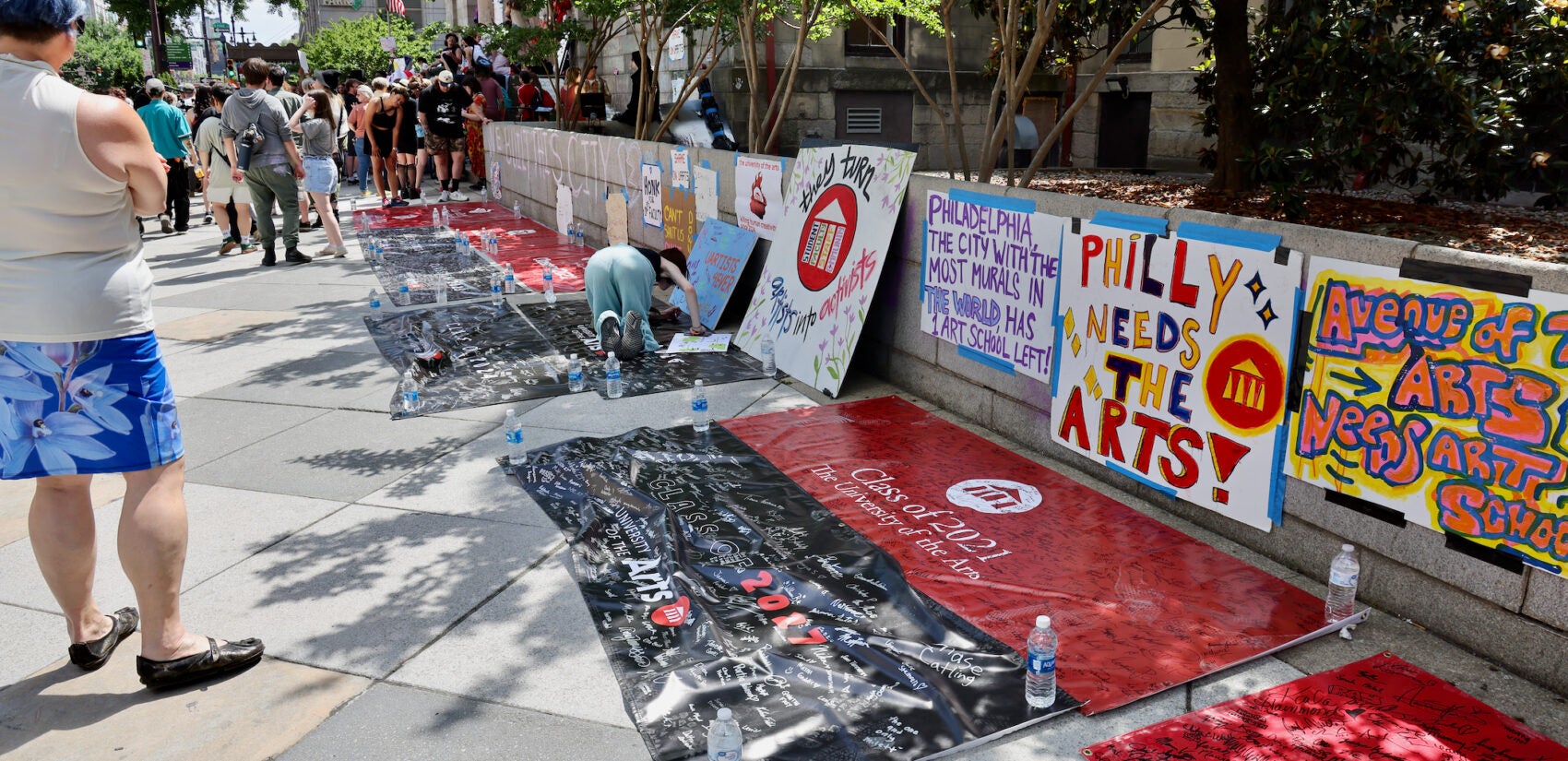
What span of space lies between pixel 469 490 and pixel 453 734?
2.36m

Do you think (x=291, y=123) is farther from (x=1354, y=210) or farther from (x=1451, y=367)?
(x=1451, y=367)

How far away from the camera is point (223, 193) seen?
45.5 feet

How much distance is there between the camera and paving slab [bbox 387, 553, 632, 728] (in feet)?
12.2

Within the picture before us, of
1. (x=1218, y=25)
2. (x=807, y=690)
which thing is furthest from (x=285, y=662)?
(x=1218, y=25)

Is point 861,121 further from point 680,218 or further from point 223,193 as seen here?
point 223,193

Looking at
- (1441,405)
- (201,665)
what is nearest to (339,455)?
(201,665)

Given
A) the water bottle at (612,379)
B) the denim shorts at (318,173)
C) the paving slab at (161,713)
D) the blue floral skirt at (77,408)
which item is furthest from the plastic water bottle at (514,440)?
the denim shorts at (318,173)

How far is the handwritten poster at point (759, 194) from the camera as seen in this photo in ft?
28.2

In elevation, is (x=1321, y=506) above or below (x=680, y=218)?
below

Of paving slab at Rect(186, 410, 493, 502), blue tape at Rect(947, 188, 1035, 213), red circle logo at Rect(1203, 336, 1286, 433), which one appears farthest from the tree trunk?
Answer: paving slab at Rect(186, 410, 493, 502)

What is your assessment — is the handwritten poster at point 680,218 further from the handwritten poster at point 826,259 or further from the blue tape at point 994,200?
the blue tape at point 994,200

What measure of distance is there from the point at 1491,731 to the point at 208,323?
10.3 meters

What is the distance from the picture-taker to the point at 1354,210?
340 inches

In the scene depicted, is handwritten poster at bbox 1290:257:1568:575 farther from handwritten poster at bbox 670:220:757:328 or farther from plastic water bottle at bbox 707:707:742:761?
handwritten poster at bbox 670:220:757:328
